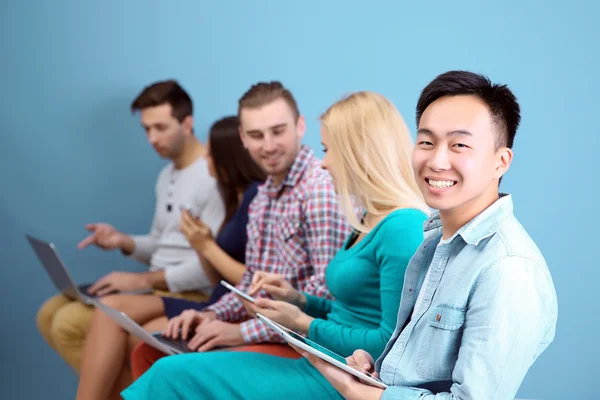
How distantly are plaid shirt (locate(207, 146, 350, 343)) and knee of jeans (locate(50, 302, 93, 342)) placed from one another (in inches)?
23.3

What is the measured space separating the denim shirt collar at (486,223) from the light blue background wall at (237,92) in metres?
1.36

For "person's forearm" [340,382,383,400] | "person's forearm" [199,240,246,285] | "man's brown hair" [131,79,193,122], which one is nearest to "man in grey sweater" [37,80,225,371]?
"man's brown hair" [131,79,193,122]

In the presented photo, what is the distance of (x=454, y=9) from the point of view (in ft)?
7.66

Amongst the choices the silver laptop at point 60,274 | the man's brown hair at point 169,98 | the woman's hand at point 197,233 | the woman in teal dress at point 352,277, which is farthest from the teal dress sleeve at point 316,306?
the man's brown hair at point 169,98

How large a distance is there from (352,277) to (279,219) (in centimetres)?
48

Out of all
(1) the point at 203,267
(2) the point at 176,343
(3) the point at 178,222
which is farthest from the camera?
(3) the point at 178,222

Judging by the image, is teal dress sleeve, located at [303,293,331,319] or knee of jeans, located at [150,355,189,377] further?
teal dress sleeve, located at [303,293,331,319]

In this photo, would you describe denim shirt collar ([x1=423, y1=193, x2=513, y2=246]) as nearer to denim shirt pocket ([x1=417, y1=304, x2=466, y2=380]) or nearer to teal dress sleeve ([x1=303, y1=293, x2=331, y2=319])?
denim shirt pocket ([x1=417, y1=304, x2=466, y2=380])

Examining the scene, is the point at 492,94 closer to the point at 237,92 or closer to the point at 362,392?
the point at 362,392

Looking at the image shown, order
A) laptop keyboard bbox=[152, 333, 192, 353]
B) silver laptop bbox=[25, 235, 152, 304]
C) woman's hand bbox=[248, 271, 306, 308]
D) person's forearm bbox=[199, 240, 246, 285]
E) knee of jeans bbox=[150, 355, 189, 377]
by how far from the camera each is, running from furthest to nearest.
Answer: silver laptop bbox=[25, 235, 152, 304]
person's forearm bbox=[199, 240, 246, 285]
laptop keyboard bbox=[152, 333, 192, 353]
woman's hand bbox=[248, 271, 306, 308]
knee of jeans bbox=[150, 355, 189, 377]

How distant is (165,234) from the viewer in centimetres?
249

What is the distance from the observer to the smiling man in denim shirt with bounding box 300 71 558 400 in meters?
0.88

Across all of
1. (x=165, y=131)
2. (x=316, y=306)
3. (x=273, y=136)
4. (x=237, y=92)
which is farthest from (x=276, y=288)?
(x=237, y=92)

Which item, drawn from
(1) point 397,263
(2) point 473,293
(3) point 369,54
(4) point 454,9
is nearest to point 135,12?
(3) point 369,54
